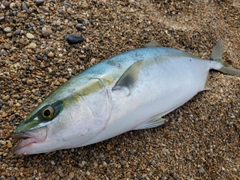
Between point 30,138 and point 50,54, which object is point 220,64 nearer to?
point 50,54

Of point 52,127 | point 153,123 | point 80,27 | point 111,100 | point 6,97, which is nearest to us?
point 52,127

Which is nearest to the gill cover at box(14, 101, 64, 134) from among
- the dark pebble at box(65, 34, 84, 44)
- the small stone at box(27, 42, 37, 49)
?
the small stone at box(27, 42, 37, 49)

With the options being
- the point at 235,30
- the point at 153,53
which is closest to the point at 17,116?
the point at 153,53

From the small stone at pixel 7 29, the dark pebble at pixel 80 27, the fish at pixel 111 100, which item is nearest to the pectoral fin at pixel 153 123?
the fish at pixel 111 100

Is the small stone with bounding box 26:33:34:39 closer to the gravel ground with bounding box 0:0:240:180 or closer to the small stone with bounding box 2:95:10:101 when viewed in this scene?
the gravel ground with bounding box 0:0:240:180

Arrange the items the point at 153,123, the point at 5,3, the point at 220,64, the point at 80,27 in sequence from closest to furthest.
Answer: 1. the point at 153,123
2. the point at 5,3
3. the point at 80,27
4. the point at 220,64

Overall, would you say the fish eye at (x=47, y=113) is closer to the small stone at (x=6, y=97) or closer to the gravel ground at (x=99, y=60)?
the gravel ground at (x=99, y=60)

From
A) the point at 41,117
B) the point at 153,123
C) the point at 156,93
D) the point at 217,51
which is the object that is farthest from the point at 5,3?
the point at 217,51
